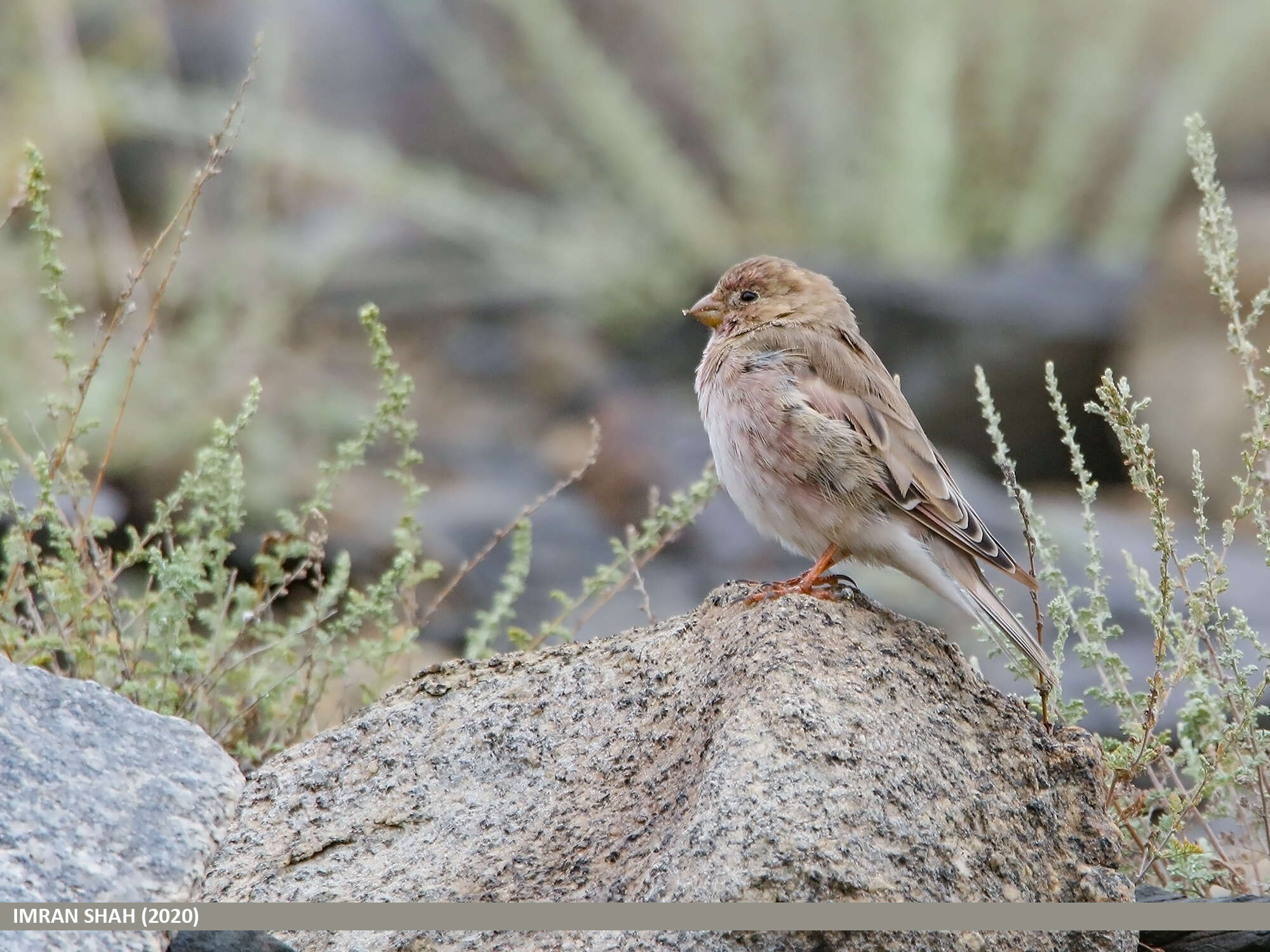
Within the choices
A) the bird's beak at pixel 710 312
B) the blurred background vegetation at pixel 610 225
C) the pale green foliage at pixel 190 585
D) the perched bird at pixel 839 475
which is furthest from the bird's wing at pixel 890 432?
the blurred background vegetation at pixel 610 225

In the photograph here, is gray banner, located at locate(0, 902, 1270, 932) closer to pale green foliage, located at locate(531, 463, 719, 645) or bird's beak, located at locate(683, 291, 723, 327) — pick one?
pale green foliage, located at locate(531, 463, 719, 645)

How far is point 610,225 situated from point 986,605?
792cm

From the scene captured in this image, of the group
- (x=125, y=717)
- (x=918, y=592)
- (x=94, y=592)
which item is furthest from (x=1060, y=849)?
(x=918, y=592)

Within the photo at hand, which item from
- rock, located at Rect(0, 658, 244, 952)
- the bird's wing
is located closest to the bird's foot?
the bird's wing

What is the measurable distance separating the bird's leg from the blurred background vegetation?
11.6 feet

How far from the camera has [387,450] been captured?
9680mm

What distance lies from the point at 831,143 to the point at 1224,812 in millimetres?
8540

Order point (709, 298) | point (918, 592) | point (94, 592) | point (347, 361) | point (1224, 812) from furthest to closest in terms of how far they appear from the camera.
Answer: point (347, 361) < point (918, 592) < point (709, 298) < point (94, 592) < point (1224, 812)

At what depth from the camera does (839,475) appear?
3783mm

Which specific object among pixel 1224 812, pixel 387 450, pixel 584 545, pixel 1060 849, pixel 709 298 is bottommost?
pixel 1060 849

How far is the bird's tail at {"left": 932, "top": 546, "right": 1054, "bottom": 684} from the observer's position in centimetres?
343

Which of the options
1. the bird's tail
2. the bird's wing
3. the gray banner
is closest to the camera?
the gray banner

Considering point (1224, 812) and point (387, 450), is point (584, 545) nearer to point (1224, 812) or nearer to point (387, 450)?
point (387, 450)

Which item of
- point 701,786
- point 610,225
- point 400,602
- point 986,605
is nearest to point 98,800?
point 701,786
